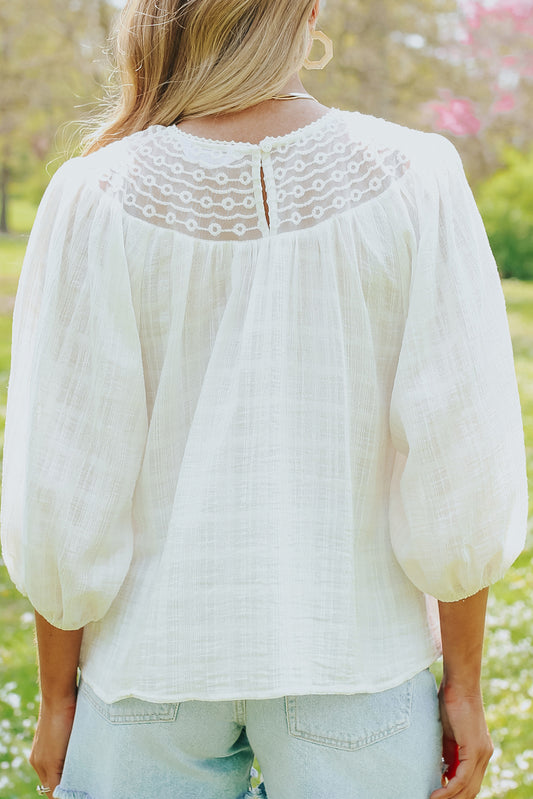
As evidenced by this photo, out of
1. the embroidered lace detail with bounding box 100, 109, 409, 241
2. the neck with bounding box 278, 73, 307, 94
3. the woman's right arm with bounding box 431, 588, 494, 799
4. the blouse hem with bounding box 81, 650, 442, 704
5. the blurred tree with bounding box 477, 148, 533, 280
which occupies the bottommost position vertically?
the blurred tree with bounding box 477, 148, 533, 280

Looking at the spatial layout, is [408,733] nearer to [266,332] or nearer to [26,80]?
[266,332]

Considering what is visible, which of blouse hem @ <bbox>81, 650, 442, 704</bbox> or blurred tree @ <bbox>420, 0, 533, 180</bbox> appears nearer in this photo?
blouse hem @ <bbox>81, 650, 442, 704</bbox>

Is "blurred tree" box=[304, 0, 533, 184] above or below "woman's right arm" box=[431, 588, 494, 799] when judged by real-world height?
below

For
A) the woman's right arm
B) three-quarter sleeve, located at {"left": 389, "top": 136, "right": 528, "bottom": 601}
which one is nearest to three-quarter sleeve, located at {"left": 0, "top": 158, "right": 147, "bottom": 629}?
three-quarter sleeve, located at {"left": 389, "top": 136, "right": 528, "bottom": 601}

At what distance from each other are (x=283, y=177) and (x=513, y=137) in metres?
20.1

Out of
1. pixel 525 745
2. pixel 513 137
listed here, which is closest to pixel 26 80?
pixel 513 137

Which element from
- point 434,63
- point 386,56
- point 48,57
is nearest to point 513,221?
point 434,63

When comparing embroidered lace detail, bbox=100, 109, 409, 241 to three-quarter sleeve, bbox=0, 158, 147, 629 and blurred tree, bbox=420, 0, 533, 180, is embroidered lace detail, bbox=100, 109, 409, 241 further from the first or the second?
blurred tree, bbox=420, 0, 533, 180

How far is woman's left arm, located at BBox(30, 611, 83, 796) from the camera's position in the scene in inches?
61.2

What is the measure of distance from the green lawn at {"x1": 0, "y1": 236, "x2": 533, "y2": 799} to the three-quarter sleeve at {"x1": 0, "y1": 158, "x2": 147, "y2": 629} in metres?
1.94

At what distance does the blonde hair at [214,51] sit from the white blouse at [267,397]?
0.23 ft

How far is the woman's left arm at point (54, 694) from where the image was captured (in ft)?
5.10

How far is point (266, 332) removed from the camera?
4.52 ft

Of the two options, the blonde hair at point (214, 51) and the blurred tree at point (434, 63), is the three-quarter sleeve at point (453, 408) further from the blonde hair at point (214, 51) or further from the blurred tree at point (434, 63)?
the blurred tree at point (434, 63)
